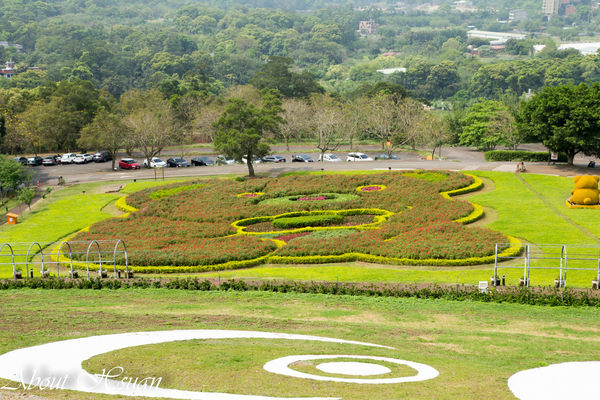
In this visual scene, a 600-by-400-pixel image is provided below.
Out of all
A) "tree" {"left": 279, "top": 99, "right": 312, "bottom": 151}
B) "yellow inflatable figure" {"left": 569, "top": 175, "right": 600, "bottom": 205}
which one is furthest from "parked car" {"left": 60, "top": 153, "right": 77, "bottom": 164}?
"yellow inflatable figure" {"left": 569, "top": 175, "right": 600, "bottom": 205}

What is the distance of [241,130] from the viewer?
62.3 meters

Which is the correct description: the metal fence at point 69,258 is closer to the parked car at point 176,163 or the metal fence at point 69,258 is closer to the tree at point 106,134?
the tree at point 106,134

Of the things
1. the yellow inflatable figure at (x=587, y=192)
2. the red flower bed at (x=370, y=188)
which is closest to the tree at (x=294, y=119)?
the red flower bed at (x=370, y=188)

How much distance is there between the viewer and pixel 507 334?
2412 cm

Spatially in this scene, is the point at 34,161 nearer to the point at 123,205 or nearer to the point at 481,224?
the point at 123,205

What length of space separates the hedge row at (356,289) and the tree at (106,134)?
4345 cm

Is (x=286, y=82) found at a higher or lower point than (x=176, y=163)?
higher

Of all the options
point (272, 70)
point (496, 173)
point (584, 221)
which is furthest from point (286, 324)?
point (272, 70)

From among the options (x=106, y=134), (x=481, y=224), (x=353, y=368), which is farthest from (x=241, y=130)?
(x=353, y=368)

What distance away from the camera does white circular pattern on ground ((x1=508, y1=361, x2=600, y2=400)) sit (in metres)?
17.5

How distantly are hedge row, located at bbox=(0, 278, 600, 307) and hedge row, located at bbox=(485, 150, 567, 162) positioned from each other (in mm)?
41260

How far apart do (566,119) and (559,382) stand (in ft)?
149

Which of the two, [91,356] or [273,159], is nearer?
[91,356]

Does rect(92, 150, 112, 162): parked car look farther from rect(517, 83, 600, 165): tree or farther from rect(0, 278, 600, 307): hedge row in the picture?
rect(517, 83, 600, 165): tree
